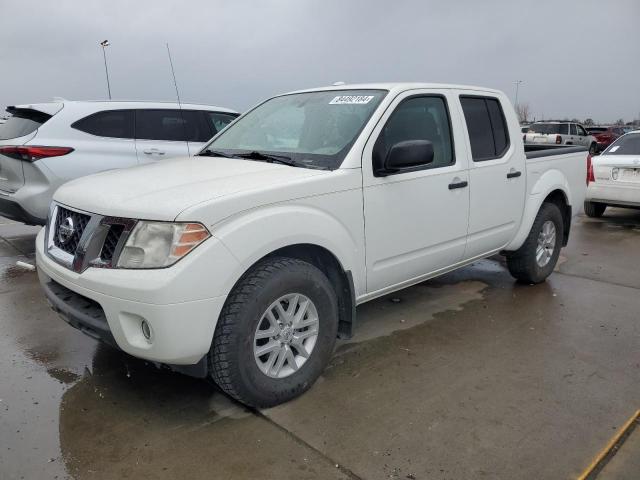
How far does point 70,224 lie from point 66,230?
2.7 inches

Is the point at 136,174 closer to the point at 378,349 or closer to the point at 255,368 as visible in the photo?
the point at 255,368

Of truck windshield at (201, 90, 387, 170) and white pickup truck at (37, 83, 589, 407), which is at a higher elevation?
truck windshield at (201, 90, 387, 170)

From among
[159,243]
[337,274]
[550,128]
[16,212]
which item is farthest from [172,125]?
[550,128]

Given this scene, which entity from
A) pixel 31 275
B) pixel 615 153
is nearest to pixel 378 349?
pixel 31 275

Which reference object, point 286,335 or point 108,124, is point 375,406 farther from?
point 108,124

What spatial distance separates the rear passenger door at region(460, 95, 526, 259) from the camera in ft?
13.7

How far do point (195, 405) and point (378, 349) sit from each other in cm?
135

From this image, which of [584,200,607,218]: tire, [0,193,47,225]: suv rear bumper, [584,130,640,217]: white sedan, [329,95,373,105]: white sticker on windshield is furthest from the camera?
[584,200,607,218]: tire

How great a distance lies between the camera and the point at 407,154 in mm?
3207

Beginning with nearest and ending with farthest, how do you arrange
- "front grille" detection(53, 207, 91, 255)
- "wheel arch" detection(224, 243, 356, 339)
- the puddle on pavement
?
"front grille" detection(53, 207, 91, 255)
"wheel arch" detection(224, 243, 356, 339)
the puddle on pavement

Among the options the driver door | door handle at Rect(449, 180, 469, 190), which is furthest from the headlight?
door handle at Rect(449, 180, 469, 190)

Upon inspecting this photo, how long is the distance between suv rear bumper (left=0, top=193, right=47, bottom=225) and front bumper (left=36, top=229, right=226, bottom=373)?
10.9ft

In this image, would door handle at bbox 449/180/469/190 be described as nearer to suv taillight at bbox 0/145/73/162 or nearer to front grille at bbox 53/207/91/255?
front grille at bbox 53/207/91/255

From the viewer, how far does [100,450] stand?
260 centimetres
